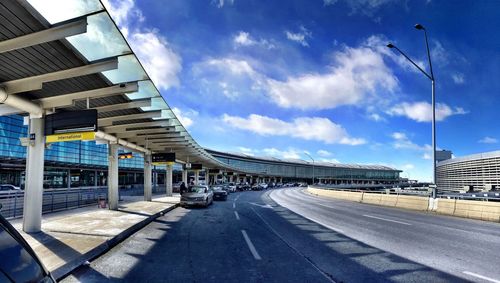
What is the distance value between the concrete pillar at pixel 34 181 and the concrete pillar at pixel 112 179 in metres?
7.59

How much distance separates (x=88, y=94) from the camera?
11039 mm

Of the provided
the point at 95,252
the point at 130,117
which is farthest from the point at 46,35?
the point at 130,117

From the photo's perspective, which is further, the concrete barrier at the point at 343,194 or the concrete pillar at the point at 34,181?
the concrete barrier at the point at 343,194

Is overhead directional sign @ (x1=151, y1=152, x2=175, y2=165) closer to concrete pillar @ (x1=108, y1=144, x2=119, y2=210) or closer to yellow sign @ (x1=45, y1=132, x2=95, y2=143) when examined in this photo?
concrete pillar @ (x1=108, y1=144, x2=119, y2=210)

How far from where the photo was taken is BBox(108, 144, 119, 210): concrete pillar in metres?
18.5

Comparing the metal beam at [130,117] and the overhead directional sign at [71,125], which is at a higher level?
the metal beam at [130,117]

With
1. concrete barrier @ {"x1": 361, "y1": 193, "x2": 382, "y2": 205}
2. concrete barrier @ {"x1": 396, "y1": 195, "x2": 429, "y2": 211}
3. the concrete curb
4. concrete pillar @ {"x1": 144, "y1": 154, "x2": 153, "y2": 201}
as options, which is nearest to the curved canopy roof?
the concrete curb

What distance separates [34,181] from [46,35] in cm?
574

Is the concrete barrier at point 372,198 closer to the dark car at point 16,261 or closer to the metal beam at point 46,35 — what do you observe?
the metal beam at point 46,35

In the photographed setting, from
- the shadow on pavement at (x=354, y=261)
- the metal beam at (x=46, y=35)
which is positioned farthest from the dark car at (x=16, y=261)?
the metal beam at (x=46, y=35)

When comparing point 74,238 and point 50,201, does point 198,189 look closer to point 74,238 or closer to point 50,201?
point 50,201

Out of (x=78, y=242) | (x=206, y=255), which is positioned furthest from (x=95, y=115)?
(x=206, y=255)

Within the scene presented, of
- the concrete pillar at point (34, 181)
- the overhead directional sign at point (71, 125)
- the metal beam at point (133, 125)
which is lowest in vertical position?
the concrete pillar at point (34, 181)

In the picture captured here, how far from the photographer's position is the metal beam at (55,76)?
29.8ft
